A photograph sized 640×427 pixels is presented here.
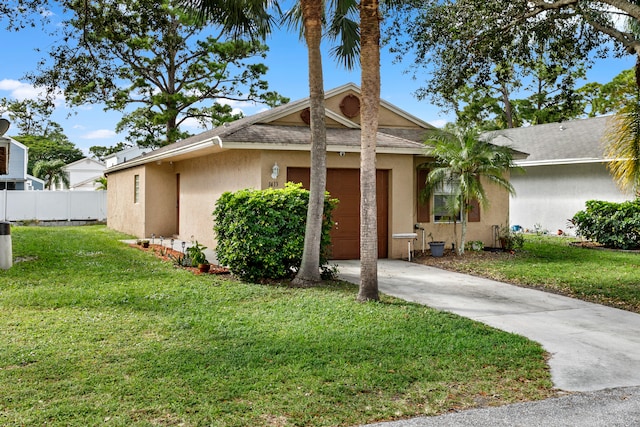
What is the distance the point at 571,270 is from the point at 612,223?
5.87 metres

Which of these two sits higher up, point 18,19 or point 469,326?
point 18,19

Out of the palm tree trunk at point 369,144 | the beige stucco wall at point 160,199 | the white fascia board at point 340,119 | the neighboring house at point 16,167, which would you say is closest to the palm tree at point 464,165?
the white fascia board at point 340,119

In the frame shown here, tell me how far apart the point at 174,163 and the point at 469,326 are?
15745 mm

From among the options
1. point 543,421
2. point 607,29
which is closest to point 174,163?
point 607,29

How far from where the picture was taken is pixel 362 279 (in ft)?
28.1

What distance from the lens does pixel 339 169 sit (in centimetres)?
1380

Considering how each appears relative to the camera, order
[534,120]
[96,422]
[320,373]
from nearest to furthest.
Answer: [96,422] → [320,373] → [534,120]

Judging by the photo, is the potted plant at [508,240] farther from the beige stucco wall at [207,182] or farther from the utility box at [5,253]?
the utility box at [5,253]

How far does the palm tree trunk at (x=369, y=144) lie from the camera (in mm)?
8414

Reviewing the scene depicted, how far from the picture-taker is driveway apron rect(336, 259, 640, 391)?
548 centimetres

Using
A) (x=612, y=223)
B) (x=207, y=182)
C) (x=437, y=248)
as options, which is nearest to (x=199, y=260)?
(x=207, y=182)

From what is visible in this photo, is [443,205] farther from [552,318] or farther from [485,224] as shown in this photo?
[552,318]

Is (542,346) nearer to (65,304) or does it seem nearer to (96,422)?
(96,422)

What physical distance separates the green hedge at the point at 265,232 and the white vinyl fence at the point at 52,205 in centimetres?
2274
